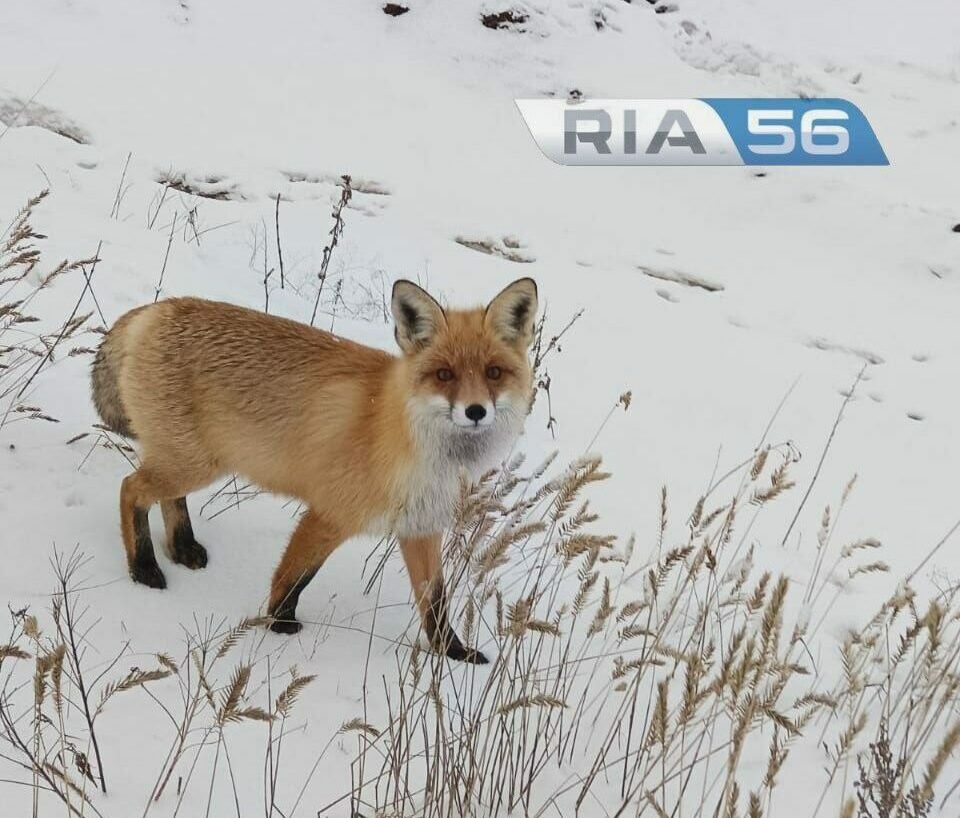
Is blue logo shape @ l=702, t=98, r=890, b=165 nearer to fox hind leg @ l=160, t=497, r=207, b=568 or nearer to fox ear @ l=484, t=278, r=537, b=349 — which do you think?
fox ear @ l=484, t=278, r=537, b=349

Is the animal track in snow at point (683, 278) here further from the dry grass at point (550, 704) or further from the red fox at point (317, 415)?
the red fox at point (317, 415)

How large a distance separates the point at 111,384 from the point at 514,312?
5.55 ft

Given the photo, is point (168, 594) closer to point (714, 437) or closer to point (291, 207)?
point (714, 437)

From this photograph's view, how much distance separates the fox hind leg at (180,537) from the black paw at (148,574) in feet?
0.62

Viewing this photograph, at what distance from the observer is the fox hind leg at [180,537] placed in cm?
337

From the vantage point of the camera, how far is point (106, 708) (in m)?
2.39

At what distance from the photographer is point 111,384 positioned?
343cm

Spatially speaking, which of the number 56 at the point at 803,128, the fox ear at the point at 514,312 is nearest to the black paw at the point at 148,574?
the fox ear at the point at 514,312

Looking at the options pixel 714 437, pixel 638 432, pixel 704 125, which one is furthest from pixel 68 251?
pixel 704 125

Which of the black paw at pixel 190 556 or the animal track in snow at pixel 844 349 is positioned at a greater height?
the black paw at pixel 190 556

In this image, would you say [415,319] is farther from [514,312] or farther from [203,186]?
[203,186]

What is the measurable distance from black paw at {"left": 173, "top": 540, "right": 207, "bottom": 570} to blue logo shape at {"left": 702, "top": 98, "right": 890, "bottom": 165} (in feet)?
31.5

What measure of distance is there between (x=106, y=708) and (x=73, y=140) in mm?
7098

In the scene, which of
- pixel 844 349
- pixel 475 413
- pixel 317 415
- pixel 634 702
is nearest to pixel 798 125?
pixel 844 349
